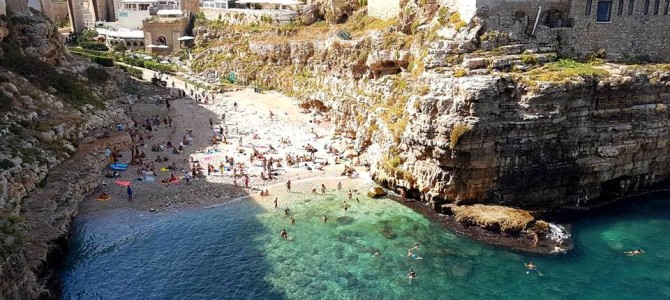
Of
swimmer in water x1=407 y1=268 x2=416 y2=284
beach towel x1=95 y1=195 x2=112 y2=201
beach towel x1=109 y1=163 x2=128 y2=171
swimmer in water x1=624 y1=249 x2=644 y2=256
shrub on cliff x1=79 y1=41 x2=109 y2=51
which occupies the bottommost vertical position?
swimmer in water x1=407 y1=268 x2=416 y2=284

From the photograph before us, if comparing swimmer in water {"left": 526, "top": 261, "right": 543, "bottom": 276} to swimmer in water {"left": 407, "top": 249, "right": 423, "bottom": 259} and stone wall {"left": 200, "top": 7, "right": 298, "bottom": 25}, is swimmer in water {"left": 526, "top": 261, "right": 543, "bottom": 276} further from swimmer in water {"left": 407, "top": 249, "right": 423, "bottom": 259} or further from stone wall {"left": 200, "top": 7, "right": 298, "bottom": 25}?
stone wall {"left": 200, "top": 7, "right": 298, "bottom": 25}

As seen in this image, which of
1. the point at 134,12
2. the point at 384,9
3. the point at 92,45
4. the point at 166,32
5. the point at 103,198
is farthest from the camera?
the point at 134,12

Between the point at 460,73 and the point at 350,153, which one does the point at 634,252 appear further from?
the point at 350,153

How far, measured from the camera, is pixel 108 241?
1150 inches

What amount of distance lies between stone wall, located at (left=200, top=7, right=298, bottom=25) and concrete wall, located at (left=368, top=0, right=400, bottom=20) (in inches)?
600

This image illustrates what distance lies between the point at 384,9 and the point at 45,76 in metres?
33.7

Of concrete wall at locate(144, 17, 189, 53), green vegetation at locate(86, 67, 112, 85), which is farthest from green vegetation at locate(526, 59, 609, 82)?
concrete wall at locate(144, 17, 189, 53)

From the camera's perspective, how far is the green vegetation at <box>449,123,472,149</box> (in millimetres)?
30641

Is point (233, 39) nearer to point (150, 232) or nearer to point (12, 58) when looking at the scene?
point (12, 58)

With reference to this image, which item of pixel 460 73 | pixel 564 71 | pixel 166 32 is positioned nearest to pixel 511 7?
pixel 564 71

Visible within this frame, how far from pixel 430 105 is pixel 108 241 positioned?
864 inches

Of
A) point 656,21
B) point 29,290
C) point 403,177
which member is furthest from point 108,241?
point 656,21

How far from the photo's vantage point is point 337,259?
27875 mm

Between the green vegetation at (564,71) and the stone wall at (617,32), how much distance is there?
2.03 metres
